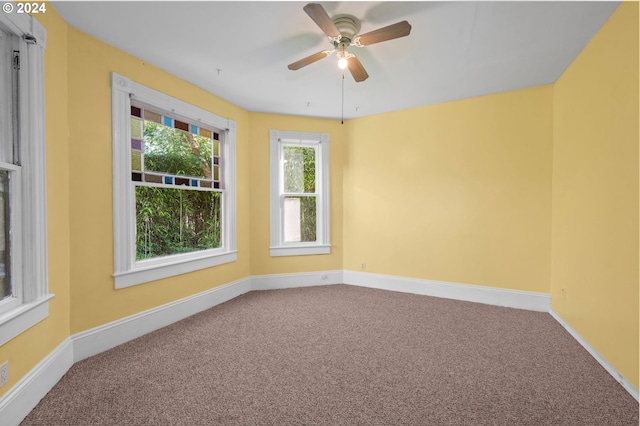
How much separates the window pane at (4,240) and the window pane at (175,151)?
3.99 ft

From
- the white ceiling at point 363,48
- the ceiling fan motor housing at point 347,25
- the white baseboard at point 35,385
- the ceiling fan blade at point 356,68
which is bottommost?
the white baseboard at point 35,385

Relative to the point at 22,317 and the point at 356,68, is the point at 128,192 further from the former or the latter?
the point at 356,68

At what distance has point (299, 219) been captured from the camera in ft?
15.2

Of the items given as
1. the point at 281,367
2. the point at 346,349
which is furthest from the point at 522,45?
the point at 281,367

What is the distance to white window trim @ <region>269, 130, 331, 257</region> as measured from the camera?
172 inches

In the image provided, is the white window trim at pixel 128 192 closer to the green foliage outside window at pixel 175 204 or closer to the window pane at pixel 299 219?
the green foliage outside window at pixel 175 204

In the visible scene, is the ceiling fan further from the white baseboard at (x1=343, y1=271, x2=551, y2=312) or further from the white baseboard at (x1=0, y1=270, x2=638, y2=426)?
the white baseboard at (x1=343, y1=271, x2=551, y2=312)

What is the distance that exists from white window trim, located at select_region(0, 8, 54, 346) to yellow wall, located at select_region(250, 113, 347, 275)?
98.5 inches

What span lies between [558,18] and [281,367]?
3.32m

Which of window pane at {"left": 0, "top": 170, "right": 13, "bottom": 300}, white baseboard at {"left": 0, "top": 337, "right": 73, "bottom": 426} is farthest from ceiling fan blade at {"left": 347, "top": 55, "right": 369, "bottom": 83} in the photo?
white baseboard at {"left": 0, "top": 337, "right": 73, "bottom": 426}

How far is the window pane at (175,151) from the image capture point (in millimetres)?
3017

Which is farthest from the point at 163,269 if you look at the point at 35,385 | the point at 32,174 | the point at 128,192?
the point at 32,174

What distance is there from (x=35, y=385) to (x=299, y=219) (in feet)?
10.8

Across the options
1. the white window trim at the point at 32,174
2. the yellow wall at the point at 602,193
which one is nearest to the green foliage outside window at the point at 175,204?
the white window trim at the point at 32,174
